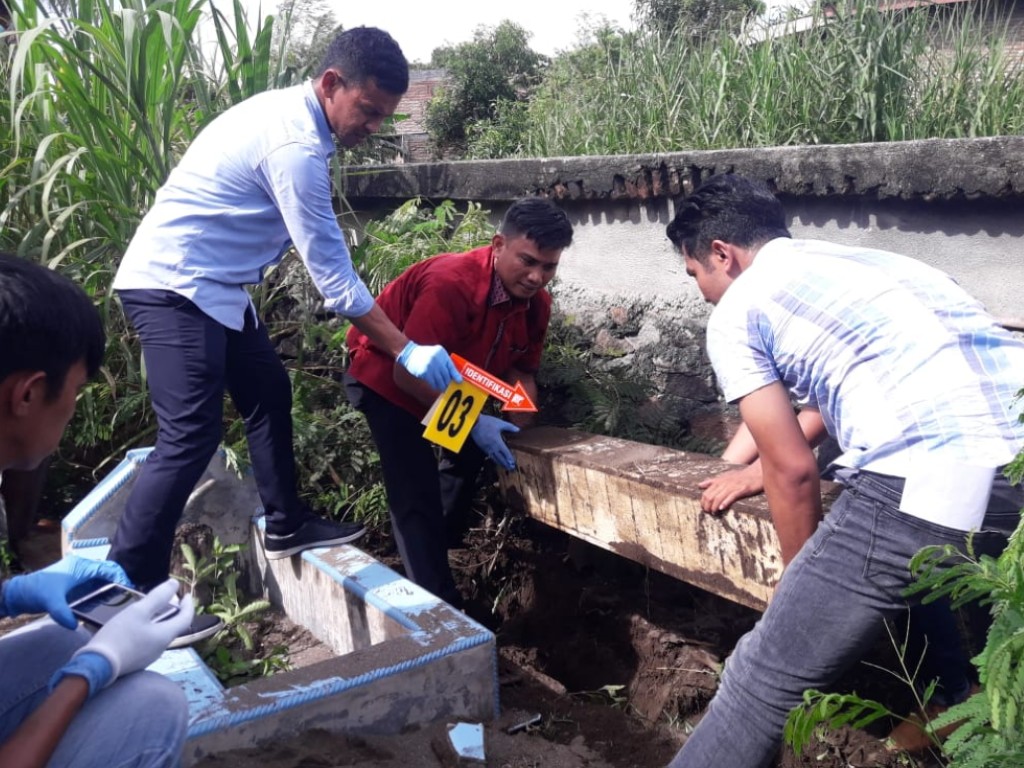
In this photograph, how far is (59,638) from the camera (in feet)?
6.08

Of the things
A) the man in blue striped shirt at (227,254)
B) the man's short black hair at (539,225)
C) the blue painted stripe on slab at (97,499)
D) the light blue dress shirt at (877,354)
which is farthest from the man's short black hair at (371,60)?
the blue painted stripe on slab at (97,499)

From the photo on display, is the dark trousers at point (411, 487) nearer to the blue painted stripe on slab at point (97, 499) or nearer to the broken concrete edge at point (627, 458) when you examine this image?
the broken concrete edge at point (627, 458)

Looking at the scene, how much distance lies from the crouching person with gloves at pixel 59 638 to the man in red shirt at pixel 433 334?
1432 mm

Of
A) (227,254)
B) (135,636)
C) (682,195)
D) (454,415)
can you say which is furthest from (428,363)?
(682,195)

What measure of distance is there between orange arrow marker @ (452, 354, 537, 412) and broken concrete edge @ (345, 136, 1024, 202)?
1.31 m

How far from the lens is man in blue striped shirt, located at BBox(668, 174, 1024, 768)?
2035mm

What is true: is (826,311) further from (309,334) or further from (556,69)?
(556,69)

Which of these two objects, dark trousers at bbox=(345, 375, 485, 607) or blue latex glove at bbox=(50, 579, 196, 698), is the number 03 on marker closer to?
dark trousers at bbox=(345, 375, 485, 607)

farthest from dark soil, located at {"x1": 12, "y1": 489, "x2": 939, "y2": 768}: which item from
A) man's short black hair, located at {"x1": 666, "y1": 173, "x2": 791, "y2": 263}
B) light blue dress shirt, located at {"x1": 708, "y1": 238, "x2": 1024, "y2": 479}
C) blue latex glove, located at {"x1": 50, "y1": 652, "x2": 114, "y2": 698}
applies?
man's short black hair, located at {"x1": 666, "y1": 173, "x2": 791, "y2": 263}

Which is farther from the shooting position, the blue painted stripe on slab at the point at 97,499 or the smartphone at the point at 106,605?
the blue painted stripe on slab at the point at 97,499

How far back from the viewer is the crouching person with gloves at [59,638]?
1.47 meters

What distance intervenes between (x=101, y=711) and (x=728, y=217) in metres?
1.79

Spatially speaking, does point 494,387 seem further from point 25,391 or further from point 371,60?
point 25,391

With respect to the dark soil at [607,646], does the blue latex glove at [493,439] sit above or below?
above
